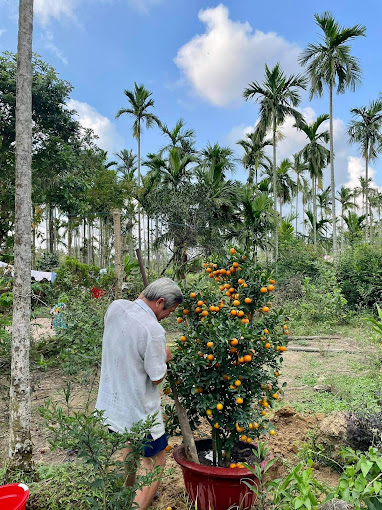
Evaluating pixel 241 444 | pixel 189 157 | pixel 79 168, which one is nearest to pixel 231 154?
pixel 189 157

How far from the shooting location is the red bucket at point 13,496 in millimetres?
1749

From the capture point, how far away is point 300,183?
3006cm

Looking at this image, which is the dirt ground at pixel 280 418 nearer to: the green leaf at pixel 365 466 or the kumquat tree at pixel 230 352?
the kumquat tree at pixel 230 352

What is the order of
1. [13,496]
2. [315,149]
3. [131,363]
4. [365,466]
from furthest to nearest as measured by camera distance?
1. [315,149]
2. [131,363]
3. [13,496]
4. [365,466]

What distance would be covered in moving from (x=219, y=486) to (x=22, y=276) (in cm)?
181

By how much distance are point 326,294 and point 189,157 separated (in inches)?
451

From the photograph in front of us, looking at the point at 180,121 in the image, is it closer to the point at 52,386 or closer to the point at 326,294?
the point at 326,294

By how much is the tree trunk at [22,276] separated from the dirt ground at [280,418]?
0.18m

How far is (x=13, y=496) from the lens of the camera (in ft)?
5.92

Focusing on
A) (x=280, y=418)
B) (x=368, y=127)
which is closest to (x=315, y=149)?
(x=368, y=127)

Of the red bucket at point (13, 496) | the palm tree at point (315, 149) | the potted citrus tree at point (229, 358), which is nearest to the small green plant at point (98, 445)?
the red bucket at point (13, 496)

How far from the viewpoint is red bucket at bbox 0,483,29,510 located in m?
1.75

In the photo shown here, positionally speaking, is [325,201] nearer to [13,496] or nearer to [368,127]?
[368,127]

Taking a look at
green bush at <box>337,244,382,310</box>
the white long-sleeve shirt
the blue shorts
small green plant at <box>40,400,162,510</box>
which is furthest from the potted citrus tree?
green bush at <box>337,244,382,310</box>
